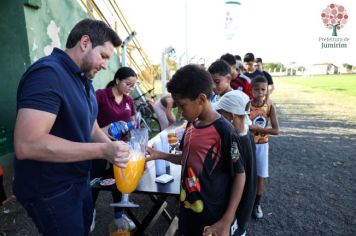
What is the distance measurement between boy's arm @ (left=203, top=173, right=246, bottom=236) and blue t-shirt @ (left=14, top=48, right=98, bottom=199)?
0.86 meters

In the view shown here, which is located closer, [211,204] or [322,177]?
[211,204]

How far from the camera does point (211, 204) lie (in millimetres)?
1732

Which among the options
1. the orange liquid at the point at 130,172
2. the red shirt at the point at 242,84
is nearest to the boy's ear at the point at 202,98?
the orange liquid at the point at 130,172

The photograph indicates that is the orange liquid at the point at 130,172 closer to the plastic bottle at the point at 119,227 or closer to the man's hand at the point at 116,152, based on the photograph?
the man's hand at the point at 116,152

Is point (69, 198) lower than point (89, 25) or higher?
lower

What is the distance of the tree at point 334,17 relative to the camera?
20484mm

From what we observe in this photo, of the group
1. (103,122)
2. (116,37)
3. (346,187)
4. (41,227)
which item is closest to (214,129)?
(116,37)

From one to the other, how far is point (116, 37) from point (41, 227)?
1204 mm

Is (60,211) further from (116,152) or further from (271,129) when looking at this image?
(271,129)

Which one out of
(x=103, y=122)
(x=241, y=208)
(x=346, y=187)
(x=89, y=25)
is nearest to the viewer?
(x=89, y=25)

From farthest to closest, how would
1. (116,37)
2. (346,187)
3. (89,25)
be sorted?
(346,187) < (116,37) < (89,25)

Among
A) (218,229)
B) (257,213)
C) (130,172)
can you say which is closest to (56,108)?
(130,172)

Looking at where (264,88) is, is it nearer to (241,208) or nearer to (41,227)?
(241,208)

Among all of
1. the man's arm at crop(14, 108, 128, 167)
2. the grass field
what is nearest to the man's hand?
the man's arm at crop(14, 108, 128, 167)
